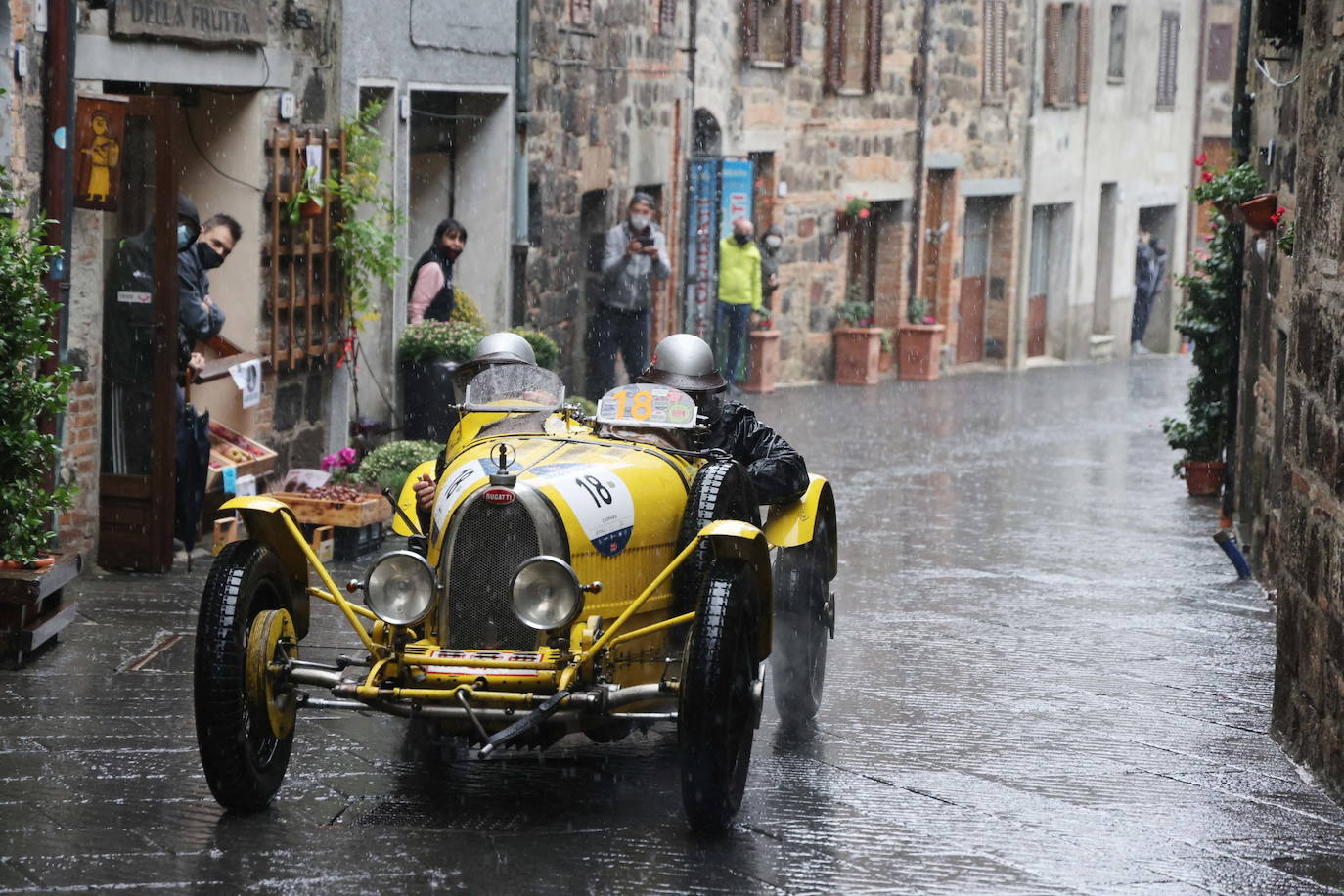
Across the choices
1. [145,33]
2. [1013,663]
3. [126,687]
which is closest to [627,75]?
[145,33]

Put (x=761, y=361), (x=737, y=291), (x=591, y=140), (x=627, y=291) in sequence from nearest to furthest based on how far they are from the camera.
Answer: (x=591, y=140), (x=627, y=291), (x=737, y=291), (x=761, y=361)

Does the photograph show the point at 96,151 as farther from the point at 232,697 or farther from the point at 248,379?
the point at 232,697

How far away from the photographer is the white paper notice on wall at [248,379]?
1149 cm

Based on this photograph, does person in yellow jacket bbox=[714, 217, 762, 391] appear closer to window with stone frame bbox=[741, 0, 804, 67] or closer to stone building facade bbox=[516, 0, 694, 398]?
stone building facade bbox=[516, 0, 694, 398]

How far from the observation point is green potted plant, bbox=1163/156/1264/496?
14.4 meters

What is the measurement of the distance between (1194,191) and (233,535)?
6600 millimetres

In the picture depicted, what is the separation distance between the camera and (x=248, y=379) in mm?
11625

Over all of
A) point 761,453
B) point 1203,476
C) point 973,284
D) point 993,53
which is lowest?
point 1203,476

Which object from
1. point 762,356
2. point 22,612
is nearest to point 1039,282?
point 762,356

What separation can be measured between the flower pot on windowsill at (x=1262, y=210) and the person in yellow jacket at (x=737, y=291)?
394 inches

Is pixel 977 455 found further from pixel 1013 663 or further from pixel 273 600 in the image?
pixel 273 600

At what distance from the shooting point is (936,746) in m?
7.36

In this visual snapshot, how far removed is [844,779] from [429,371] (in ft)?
25.4

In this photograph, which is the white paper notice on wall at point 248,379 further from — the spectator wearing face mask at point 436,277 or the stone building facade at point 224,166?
the spectator wearing face mask at point 436,277
